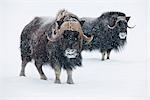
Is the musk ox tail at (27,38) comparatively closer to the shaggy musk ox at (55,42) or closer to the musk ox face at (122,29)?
the shaggy musk ox at (55,42)

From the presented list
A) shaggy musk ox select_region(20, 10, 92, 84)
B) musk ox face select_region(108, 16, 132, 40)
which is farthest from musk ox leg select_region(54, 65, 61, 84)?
musk ox face select_region(108, 16, 132, 40)

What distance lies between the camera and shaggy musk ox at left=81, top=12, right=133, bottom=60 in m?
2.36

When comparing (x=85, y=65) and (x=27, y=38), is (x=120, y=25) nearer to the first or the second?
(x=85, y=65)

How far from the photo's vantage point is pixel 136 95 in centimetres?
236

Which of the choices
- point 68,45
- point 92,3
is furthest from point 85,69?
point 92,3

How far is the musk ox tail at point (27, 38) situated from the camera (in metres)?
2.36

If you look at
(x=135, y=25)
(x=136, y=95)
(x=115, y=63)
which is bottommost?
(x=136, y=95)

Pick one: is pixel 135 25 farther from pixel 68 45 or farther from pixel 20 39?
pixel 20 39

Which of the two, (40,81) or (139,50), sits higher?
(139,50)

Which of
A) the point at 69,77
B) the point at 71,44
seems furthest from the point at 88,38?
the point at 69,77

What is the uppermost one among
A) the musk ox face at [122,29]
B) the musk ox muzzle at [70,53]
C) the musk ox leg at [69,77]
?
the musk ox face at [122,29]

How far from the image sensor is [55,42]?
7.64 ft

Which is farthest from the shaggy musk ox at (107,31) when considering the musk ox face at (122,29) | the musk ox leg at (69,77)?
the musk ox leg at (69,77)

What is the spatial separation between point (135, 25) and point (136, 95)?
34cm
